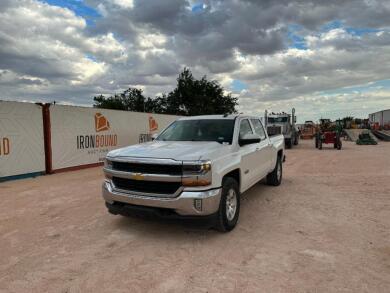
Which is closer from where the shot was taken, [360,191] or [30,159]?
[360,191]

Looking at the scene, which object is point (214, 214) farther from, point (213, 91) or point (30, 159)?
point (213, 91)

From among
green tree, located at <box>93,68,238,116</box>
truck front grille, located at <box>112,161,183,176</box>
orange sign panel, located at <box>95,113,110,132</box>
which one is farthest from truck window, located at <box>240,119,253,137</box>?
green tree, located at <box>93,68,238,116</box>

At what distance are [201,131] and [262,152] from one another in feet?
5.31

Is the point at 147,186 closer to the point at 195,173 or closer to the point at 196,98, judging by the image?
the point at 195,173

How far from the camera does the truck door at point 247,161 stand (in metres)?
5.66

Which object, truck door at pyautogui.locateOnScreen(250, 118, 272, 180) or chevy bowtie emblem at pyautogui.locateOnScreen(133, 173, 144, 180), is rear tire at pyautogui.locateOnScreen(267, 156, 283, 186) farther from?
chevy bowtie emblem at pyautogui.locateOnScreen(133, 173, 144, 180)

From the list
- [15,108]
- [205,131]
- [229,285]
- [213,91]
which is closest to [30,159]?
[15,108]

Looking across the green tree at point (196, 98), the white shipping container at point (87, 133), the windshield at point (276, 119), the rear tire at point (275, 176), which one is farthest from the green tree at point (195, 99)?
the rear tire at point (275, 176)

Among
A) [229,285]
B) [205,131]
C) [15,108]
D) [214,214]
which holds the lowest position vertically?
[229,285]

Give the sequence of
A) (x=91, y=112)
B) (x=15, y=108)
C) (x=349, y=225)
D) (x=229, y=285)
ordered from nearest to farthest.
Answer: (x=229, y=285) < (x=349, y=225) < (x=15, y=108) < (x=91, y=112)

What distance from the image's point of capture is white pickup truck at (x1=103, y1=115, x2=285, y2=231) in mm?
4387

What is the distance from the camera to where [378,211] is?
6.14 metres

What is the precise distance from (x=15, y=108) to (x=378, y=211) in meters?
10.6

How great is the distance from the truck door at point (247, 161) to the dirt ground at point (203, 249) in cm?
62
